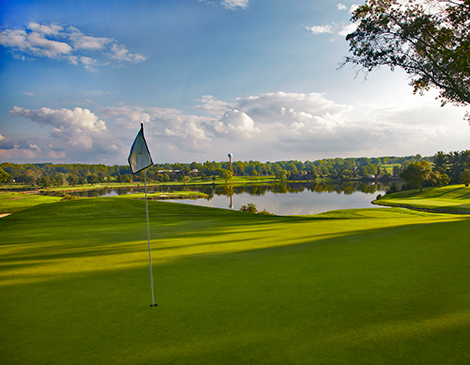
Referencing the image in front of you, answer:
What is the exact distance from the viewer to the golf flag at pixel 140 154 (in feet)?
18.9

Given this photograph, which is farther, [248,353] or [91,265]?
[91,265]

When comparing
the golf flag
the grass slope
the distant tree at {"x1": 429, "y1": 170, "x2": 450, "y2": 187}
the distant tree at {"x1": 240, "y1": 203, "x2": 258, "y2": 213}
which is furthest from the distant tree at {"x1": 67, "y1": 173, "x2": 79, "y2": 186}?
the golf flag

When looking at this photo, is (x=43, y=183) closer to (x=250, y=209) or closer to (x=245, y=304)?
(x=250, y=209)

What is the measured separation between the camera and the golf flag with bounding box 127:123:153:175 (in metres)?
5.77

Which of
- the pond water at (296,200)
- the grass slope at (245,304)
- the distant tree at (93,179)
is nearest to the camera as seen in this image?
the grass slope at (245,304)

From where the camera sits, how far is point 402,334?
158 inches

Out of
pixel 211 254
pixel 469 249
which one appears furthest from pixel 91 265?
pixel 469 249

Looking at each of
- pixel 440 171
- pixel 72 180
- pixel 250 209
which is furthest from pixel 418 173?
pixel 72 180

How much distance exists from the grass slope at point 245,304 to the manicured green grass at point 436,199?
39.6m

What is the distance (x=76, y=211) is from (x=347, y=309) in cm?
2504

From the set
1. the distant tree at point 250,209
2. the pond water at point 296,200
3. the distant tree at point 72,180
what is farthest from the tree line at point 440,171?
the distant tree at point 72,180

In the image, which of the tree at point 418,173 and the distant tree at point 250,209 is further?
the tree at point 418,173

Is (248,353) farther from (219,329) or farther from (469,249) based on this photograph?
(469,249)

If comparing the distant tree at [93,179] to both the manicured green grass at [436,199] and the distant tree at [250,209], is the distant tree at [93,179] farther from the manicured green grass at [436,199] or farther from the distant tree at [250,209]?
the manicured green grass at [436,199]
